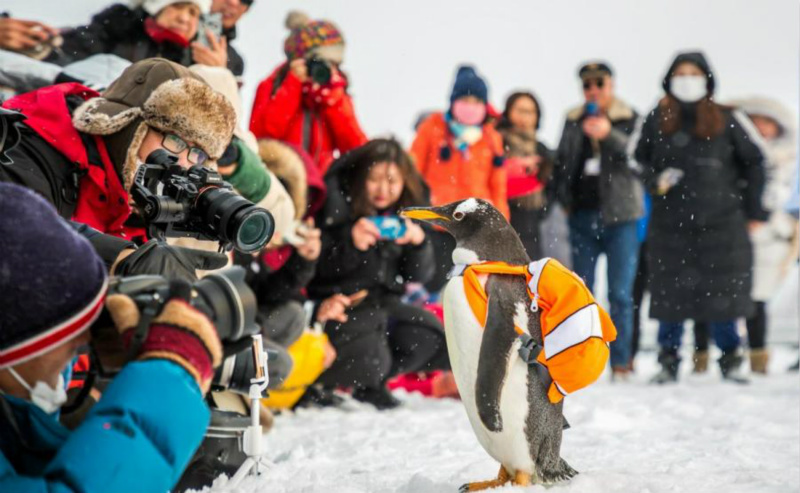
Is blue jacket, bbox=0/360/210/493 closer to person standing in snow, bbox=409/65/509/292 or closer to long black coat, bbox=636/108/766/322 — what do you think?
person standing in snow, bbox=409/65/509/292

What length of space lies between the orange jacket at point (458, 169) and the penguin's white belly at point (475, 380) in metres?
1.39

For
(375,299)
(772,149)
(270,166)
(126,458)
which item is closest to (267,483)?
(126,458)

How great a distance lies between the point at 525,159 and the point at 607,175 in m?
0.73

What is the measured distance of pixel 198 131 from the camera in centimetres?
219

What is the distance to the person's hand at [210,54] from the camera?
3230mm

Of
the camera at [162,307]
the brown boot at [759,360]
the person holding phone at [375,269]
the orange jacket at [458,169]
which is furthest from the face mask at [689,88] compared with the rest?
the camera at [162,307]

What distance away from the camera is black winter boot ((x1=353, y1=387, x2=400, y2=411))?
3.88 metres

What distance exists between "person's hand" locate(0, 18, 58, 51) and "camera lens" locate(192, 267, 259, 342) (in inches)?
97.8

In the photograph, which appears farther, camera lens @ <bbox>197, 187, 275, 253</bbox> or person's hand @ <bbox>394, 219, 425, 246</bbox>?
person's hand @ <bbox>394, 219, 425, 246</bbox>

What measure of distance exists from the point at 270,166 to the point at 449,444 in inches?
51.2

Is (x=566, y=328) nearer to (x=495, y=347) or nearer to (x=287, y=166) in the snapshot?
(x=495, y=347)

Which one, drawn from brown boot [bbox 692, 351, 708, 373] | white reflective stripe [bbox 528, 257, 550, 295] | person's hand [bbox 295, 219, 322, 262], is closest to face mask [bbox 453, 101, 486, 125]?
person's hand [bbox 295, 219, 322, 262]

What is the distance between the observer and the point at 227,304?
118 cm

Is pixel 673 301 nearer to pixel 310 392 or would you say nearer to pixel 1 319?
pixel 310 392
